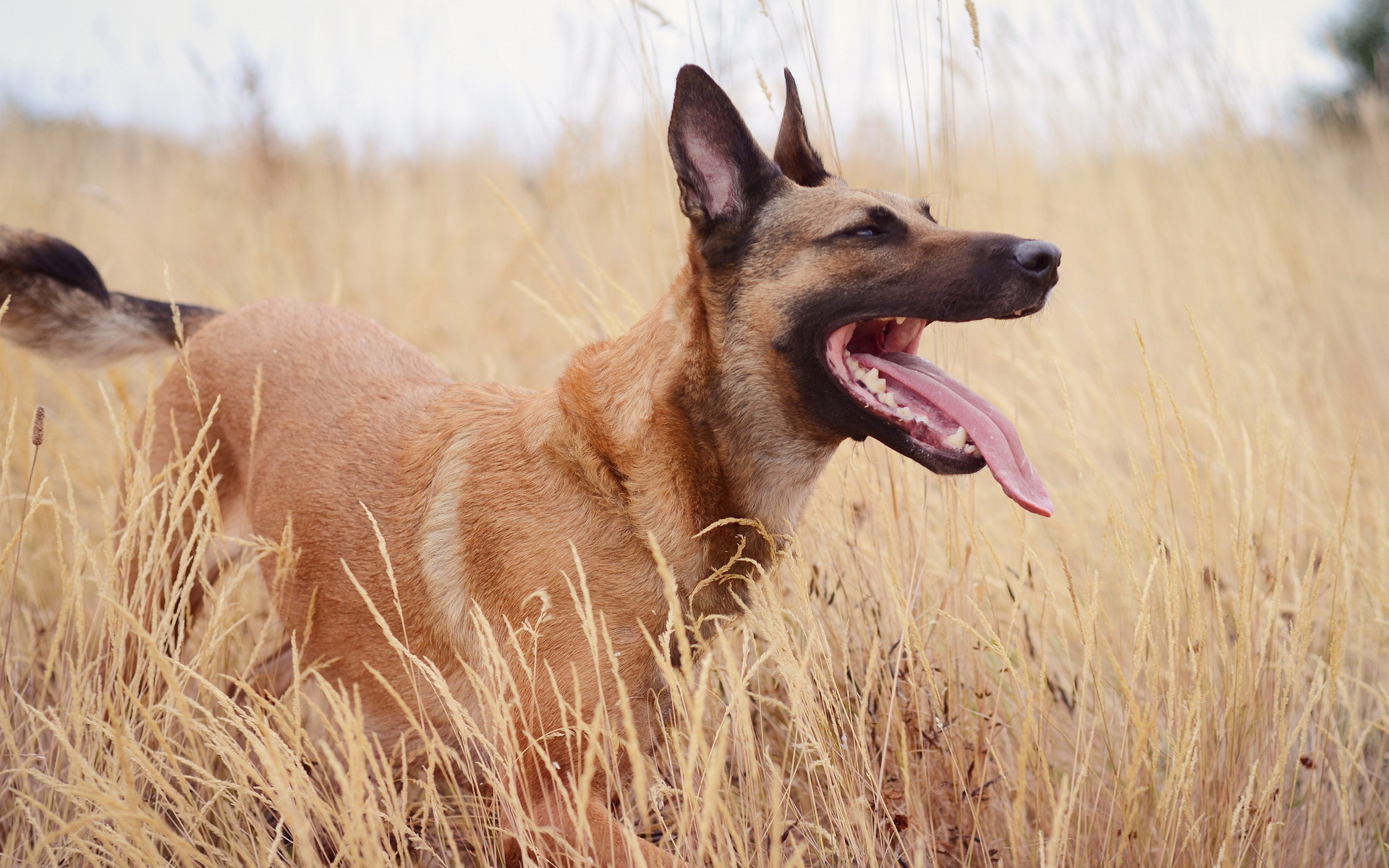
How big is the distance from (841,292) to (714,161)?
19.6 inches

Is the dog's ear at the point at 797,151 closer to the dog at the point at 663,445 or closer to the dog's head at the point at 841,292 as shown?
the dog at the point at 663,445

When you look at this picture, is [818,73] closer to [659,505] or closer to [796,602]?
[659,505]

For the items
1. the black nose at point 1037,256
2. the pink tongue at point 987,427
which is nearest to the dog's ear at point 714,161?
the pink tongue at point 987,427

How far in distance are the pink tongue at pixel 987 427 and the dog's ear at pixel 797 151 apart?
0.79 meters

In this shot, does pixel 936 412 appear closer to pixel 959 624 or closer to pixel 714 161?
pixel 959 624

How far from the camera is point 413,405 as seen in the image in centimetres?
260

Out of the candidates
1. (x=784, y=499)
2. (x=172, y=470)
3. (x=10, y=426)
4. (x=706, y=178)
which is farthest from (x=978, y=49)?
(x=172, y=470)

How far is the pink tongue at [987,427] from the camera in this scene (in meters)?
1.87

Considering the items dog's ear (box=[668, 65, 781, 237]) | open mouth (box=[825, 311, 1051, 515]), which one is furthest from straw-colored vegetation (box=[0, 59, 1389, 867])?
dog's ear (box=[668, 65, 781, 237])

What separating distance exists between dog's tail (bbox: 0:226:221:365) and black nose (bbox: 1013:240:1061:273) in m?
2.56

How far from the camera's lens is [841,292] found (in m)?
2.12

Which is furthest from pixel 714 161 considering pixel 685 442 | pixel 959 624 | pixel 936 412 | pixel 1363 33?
pixel 1363 33

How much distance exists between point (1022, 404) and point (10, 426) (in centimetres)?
461

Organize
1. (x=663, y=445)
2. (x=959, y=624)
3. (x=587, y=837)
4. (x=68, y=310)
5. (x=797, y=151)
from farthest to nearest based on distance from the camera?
(x=68, y=310), (x=797, y=151), (x=663, y=445), (x=959, y=624), (x=587, y=837)
